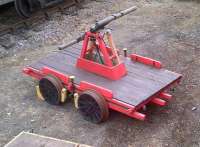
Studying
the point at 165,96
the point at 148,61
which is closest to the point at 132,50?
the point at 148,61

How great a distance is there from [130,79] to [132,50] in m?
2.42

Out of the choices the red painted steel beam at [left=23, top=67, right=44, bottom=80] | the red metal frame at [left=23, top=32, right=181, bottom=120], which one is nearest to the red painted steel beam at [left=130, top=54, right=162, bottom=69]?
the red metal frame at [left=23, top=32, right=181, bottom=120]

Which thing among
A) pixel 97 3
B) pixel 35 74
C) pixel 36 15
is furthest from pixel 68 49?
pixel 97 3

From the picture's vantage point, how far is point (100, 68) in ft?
22.7

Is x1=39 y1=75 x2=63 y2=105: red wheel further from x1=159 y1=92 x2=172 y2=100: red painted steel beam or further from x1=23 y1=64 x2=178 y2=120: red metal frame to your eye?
x1=159 y1=92 x2=172 y2=100: red painted steel beam

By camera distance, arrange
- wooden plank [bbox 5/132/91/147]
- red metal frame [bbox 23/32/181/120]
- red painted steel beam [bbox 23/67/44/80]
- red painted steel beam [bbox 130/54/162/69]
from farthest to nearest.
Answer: red painted steel beam [bbox 23/67/44/80] < red painted steel beam [bbox 130/54/162/69] < red metal frame [bbox 23/32/181/120] < wooden plank [bbox 5/132/91/147]

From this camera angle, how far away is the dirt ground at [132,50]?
6355 mm

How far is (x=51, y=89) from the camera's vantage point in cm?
697

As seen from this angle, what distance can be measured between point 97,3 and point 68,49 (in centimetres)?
452

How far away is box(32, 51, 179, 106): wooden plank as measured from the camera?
636cm

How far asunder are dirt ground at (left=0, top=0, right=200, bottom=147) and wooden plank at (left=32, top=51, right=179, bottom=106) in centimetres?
50

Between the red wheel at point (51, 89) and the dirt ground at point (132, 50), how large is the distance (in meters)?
0.14

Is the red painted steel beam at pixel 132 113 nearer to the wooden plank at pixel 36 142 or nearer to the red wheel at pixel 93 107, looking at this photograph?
the red wheel at pixel 93 107

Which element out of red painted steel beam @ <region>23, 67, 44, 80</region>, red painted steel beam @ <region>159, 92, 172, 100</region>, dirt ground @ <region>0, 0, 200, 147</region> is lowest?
dirt ground @ <region>0, 0, 200, 147</region>
